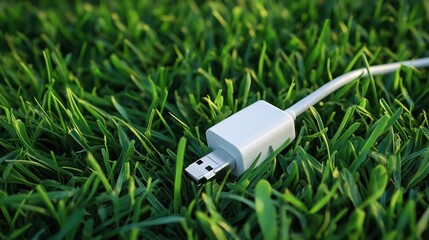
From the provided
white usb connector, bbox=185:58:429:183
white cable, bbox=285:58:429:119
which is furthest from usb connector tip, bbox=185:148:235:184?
white cable, bbox=285:58:429:119

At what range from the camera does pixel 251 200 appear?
2.75 feet

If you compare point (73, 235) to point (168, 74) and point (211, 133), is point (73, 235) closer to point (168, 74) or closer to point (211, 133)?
point (211, 133)

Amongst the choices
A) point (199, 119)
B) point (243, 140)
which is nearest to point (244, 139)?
point (243, 140)

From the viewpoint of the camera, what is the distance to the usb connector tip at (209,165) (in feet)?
2.79

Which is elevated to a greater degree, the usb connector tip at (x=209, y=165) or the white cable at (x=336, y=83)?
the usb connector tip at (x=209, y=165)

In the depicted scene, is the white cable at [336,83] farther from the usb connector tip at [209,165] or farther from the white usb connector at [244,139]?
the usb connector tip at [209,165]

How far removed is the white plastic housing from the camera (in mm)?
857

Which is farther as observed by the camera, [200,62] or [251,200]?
[200,62]

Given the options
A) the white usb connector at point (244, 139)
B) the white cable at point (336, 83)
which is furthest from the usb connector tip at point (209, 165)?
the white cable at point (336, 83)

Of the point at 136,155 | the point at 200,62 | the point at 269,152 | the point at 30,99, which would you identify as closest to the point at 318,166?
the point at 269,152

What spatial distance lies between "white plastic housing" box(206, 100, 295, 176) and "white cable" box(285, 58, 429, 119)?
5 cm

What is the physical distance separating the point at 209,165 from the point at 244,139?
0.08m

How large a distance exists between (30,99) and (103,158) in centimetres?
36

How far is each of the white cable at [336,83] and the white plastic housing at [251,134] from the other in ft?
0.17
